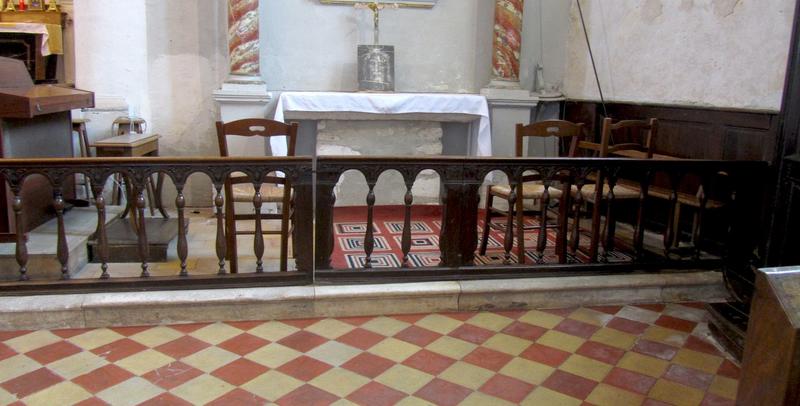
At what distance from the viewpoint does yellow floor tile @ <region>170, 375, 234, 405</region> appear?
2.34 m

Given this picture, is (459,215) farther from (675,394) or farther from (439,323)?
(675,394)

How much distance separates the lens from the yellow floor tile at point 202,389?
2.34m

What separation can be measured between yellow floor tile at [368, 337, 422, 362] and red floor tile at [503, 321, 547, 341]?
482mm

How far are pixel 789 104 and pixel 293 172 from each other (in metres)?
2.36

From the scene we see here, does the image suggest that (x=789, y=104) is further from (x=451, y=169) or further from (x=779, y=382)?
(x=779, y=382)

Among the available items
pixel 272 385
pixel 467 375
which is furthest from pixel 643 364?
pixel 272 385

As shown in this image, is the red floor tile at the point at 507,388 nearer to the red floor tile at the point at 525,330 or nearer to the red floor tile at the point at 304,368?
the red floor tile at the point at 525,330

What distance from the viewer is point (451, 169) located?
306 centimetres

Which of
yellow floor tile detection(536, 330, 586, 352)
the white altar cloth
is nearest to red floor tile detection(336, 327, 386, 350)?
yellow floor tile detection(536, 330, 586, 352)

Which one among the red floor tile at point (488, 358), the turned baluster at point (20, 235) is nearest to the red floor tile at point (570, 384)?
the red floor tile at point (488, 358)

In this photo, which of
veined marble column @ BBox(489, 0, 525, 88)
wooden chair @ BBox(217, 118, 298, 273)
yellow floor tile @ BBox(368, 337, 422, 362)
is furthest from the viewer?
veined marble column @ BBox(489, 0, 525, 88)

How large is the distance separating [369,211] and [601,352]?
1239 mm

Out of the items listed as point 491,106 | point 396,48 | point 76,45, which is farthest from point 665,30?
point 76,45

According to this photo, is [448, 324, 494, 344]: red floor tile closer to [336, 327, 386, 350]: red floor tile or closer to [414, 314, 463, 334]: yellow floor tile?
[414, 314, 463, 334]: yellow floor tile
